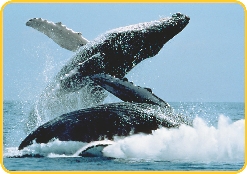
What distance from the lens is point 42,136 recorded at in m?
10.5

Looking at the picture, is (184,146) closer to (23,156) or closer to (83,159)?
(83,159)

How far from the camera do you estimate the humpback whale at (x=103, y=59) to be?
11625mm

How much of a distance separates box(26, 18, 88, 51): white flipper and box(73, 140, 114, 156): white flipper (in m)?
3.21

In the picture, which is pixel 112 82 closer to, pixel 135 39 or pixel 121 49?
pixel 121 49

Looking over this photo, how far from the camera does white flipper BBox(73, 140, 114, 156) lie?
970 cm

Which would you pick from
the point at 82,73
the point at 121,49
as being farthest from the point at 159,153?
the point at 121,49

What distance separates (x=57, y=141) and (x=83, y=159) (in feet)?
2.81

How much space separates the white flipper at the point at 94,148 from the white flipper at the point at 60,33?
3.21m

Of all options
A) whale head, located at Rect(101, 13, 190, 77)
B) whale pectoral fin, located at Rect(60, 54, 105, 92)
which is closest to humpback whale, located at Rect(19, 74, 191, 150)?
whale pectoral fin, located at Rect(60, 54, 105, 92)

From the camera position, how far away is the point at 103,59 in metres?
11.6

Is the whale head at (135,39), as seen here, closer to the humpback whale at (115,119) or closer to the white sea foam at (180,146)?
the humpback whale at (115,119)

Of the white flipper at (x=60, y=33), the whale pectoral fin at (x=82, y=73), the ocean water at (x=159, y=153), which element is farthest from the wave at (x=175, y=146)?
the white flipper at (x=60, y=33)

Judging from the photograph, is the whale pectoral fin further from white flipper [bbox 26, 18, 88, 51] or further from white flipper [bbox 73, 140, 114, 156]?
white flipper [bbox 73, 140, 114, 156]

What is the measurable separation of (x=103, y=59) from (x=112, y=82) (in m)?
1.15
